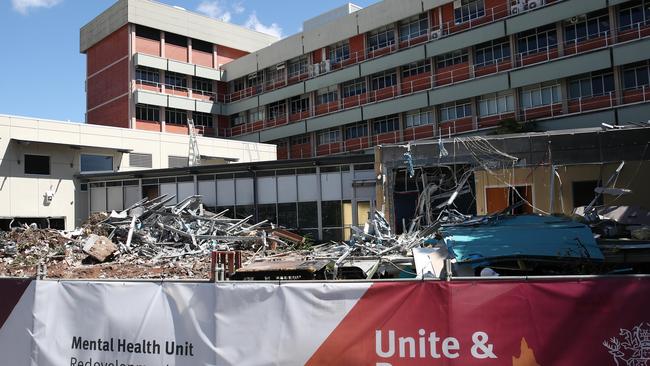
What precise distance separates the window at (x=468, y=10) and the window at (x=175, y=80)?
2922cm

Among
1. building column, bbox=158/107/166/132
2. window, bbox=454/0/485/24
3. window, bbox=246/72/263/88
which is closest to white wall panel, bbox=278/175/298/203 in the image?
window, bbox=454/0/485/24

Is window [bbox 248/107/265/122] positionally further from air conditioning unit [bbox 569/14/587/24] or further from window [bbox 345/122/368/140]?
air conditioning unit [bbox 569/14/587/24]

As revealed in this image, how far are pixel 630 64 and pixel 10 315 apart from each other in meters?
36.5

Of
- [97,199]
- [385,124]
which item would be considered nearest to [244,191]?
[97,199]

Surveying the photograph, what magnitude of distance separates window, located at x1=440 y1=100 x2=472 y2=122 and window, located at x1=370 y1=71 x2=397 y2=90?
567 centimetres

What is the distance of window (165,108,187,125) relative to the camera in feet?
183

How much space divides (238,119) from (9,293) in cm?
5551

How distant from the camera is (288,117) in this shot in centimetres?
5534

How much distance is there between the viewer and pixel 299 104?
54.8 meters

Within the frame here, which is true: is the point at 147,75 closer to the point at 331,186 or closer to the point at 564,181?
the point at 331,186

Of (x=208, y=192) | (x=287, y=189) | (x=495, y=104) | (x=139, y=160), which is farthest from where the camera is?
(x=495, y=104)

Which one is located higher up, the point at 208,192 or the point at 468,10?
the point at 468,10

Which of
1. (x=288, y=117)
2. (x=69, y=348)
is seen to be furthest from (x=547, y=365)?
(x=288, y=117)

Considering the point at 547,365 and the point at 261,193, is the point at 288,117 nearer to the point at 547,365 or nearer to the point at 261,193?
the point at 261,193
